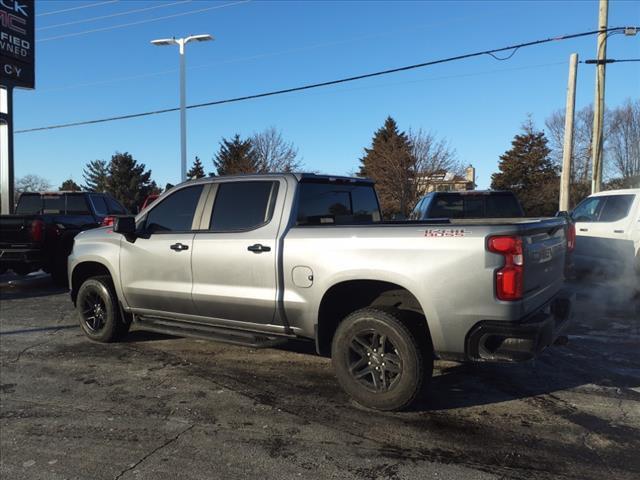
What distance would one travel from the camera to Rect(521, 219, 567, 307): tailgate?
3.89m

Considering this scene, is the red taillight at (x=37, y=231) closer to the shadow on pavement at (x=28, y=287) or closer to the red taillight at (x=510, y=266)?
the shadow on pavement at (x=28, y=287)

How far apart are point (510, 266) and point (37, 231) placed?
902 cm

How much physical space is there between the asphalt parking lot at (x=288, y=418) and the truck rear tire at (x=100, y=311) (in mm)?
173

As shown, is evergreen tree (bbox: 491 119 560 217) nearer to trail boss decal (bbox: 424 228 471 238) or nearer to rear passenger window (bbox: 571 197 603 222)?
rear passenger window (bbox: 571 197 603 222)

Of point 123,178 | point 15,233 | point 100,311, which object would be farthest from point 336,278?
point 123,178

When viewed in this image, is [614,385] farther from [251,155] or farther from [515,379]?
[251,155]

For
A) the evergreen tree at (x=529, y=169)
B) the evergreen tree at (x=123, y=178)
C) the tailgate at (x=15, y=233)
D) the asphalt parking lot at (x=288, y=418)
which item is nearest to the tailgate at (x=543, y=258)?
the asphalt parking lot at (x=288, y=418)

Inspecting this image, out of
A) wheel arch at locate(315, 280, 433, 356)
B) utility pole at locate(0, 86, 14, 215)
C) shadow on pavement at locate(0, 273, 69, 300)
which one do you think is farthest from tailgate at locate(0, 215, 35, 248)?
wheel arch at locate(315, 280, 433, 356)

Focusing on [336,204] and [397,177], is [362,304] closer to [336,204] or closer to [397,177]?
[336,204]

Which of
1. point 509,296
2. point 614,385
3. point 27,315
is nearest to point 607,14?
point 614,385

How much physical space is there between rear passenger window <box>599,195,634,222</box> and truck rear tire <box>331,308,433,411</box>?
6.76 metres

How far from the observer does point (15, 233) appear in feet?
32.6

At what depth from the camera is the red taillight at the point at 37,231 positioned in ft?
32.5

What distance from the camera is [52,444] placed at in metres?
3.82
